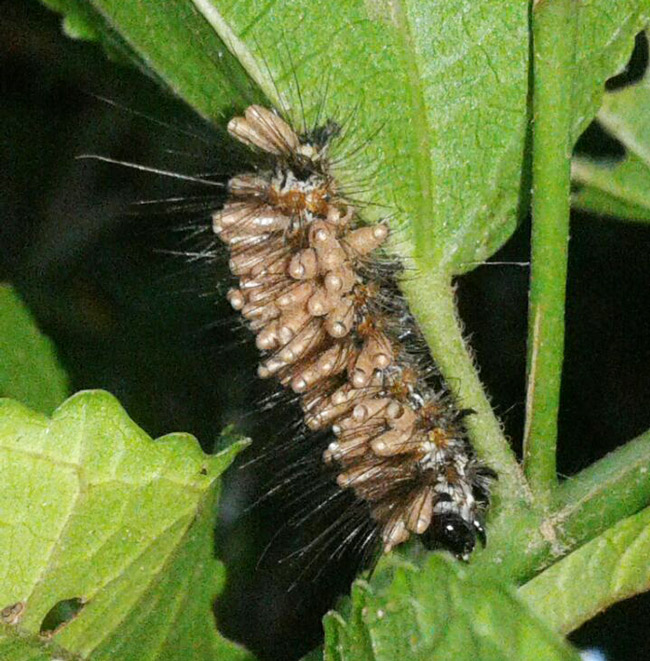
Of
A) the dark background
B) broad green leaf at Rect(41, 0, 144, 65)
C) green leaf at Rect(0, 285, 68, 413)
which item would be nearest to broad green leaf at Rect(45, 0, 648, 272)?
broad green leaf at Rect(41, 0, 144, 65)

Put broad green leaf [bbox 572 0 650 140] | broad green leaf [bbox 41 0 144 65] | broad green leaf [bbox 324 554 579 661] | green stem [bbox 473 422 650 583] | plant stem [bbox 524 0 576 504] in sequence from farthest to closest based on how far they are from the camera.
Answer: broad green leaf [bbox 41 0 144 65], broad green leaf [bbox 572 0 650 140], green stem [bbox 473 422 650 583], plant stem [bbox 524 0 576 504], broad green leaf [bbox 324 554 579 661]

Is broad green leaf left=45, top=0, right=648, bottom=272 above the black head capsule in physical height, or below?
above

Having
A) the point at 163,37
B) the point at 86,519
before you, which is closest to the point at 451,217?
the point at 163,37

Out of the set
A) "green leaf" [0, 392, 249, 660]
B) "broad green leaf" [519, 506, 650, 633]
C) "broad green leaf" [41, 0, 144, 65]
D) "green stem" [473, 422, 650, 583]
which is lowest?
"broad green leaf" [519, 506, 650, 633]

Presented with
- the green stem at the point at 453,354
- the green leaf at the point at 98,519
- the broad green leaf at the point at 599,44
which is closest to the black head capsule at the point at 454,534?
the green stem at the point at 453,354

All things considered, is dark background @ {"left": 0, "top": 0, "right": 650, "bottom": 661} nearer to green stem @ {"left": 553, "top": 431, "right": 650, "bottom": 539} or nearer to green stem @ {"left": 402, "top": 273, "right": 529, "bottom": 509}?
green stem @ {"left": 402, "top": 273, "right": 529, "bottom": 509}

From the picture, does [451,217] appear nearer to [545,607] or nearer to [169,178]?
[545,607]
